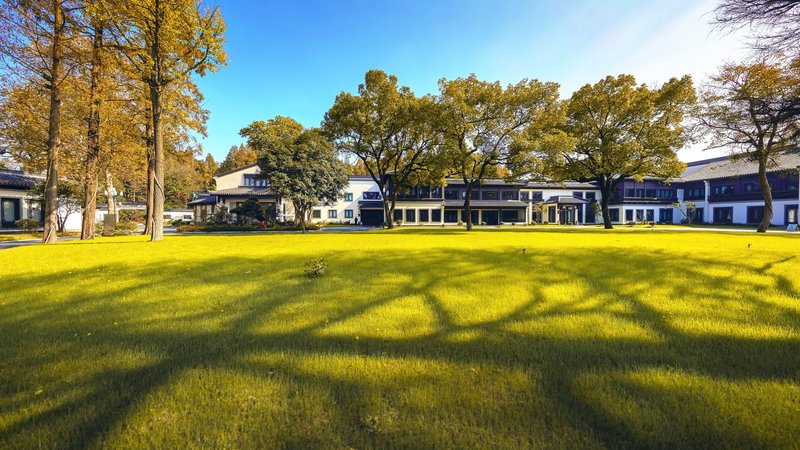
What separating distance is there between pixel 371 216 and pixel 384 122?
22378mm

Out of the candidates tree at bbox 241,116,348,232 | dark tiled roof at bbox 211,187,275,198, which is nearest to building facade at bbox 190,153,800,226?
dark tiled roof at bbox 211,187,275,198

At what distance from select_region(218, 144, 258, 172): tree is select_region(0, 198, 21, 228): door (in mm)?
43149

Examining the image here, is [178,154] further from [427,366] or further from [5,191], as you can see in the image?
[427,366]

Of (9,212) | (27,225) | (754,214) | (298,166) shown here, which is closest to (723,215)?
(754,214)

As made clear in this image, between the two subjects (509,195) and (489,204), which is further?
(509,195)

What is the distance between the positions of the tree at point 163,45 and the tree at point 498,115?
16.5 meters

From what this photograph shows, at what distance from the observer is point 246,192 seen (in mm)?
38031

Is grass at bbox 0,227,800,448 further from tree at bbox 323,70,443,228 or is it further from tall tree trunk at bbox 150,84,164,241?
tree at bbox 323,70,443,228

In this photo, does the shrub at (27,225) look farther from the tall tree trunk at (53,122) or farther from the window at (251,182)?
the window at (251,182)

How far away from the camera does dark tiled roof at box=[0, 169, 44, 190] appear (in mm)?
26125

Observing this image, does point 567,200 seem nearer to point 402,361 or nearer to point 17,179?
point 402,361

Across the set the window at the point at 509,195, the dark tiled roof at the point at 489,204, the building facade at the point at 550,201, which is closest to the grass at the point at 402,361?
the building facade at the point at 550,201

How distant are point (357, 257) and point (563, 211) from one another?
1944 inches

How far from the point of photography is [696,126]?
78.2ft
